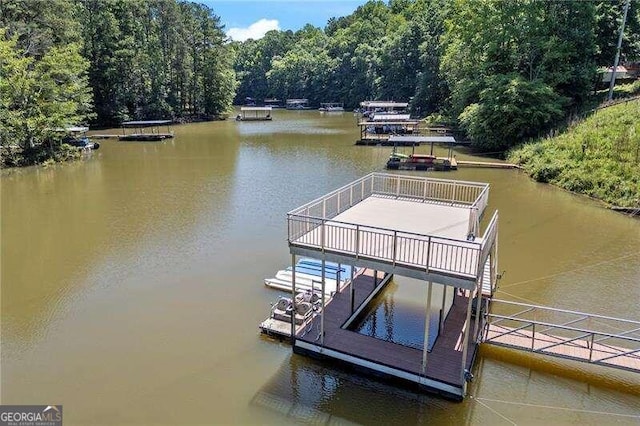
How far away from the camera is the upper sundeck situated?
9.63m

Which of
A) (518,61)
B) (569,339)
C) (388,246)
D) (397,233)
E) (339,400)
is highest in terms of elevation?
(518,61)

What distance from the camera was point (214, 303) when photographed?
14094 mm

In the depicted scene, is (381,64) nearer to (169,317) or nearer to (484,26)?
(484,26)

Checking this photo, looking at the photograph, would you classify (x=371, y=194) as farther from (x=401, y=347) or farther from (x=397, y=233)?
(x=401, y=347)

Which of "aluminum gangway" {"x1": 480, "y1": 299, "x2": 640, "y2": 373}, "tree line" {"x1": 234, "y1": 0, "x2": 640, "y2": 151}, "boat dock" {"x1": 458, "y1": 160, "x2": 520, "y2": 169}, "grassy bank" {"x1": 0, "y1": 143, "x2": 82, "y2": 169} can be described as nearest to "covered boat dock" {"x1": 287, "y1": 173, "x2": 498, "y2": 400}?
"aluminum gangway" {"x1": 480, "y1": 299, "x2": 640, "y2": 373}

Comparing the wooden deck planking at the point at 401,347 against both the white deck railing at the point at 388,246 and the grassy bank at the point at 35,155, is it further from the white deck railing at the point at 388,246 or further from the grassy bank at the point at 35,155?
the grassy bank at the point at 35,155

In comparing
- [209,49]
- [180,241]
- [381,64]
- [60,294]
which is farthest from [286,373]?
[381,64]

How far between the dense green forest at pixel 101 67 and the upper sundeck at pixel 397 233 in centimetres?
3072

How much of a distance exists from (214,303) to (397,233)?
658 cm

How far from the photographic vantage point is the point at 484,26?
1609 inches

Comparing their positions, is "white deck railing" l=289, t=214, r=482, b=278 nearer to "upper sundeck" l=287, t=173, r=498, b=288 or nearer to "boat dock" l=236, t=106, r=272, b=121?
"upper sundeck" l=287, t=173, r=498, b=288

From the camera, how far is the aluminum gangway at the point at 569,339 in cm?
1035

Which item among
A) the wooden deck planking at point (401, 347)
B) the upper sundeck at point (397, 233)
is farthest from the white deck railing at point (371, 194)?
the wooden deck planking at point (401, 347)

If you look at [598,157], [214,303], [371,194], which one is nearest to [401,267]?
[371,194]
